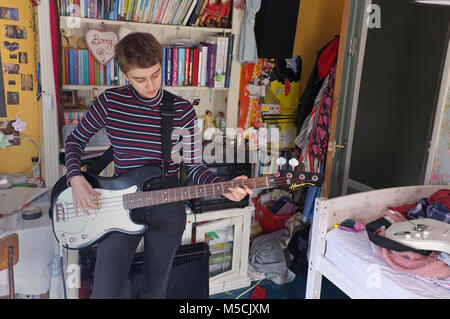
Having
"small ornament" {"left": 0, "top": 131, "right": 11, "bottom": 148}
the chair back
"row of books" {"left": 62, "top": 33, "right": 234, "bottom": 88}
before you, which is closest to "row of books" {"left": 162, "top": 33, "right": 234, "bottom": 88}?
"row of books" {"left": 62, "top": 33, "right": 234, "bottom": 88}

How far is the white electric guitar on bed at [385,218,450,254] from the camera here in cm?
153

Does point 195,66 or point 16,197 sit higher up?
point 195,66

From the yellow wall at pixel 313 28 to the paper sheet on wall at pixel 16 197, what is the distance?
6.68 ft

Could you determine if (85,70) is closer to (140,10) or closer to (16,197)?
(140,10)

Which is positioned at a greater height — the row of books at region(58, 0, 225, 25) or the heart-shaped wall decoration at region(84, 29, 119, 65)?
the row of books at region(58, 0, 225, 25)

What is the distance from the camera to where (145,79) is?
56.3 inches

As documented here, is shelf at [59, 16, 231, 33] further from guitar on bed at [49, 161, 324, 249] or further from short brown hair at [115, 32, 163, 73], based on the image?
guitar on bed at [49, 161, 324, 249]

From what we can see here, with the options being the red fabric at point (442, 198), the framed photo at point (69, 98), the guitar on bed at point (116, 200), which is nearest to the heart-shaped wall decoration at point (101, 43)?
the framed photo at point (69, 98)

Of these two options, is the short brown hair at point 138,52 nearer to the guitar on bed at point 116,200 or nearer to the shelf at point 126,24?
the guitar on bed at point 116,200

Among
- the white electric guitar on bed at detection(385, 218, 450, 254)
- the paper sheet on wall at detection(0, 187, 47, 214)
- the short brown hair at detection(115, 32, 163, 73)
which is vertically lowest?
the paper sheet on wall at detection(0, 187, 47, 214)

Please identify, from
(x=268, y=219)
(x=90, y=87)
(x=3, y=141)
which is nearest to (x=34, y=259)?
(x=3, y=141)

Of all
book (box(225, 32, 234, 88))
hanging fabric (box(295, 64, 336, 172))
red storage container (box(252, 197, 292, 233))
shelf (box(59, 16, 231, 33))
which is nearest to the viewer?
shelf (box(59, 16, 231, 33))

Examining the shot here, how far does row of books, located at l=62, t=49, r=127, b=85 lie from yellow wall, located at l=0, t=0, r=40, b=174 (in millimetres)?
190

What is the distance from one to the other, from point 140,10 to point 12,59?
737 millimetres
